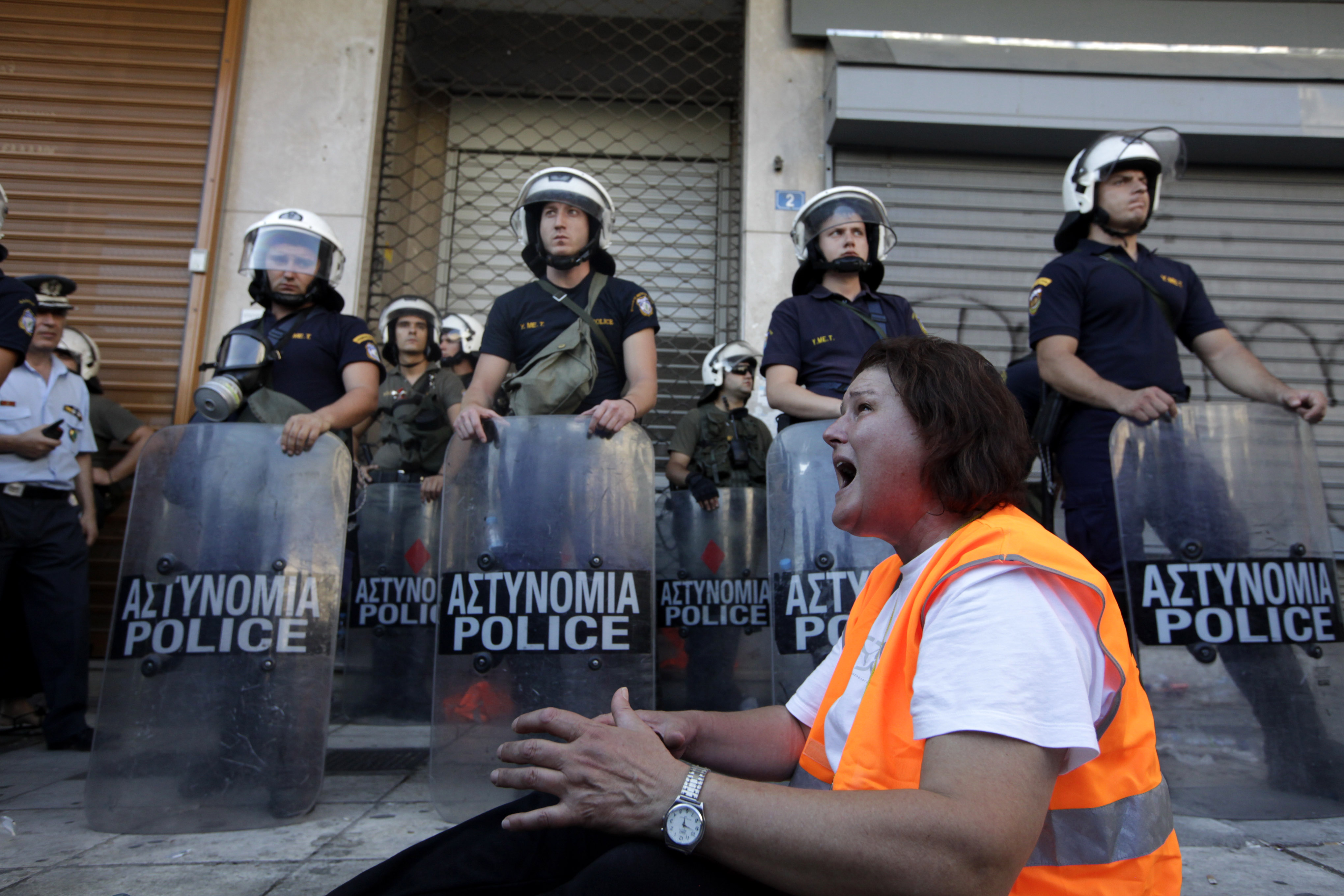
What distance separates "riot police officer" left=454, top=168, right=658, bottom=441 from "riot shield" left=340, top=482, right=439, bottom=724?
143 centimetres

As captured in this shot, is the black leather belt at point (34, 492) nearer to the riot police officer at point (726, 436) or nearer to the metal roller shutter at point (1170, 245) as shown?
the riot police officer at point (726, 436)

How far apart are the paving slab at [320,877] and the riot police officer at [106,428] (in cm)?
401

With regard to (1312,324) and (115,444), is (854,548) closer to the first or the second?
A: (115,444)

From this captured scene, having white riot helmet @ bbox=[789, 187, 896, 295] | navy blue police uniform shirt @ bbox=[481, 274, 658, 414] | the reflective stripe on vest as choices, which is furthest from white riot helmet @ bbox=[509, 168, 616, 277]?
the reflective stripe on vest

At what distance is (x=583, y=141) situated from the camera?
793 centimetres

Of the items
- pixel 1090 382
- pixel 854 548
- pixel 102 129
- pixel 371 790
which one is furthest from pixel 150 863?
pixel 102 129

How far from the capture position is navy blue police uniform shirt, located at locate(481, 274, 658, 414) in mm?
3322

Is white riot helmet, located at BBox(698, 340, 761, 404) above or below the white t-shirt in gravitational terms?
above

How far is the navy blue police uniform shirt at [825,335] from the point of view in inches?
130

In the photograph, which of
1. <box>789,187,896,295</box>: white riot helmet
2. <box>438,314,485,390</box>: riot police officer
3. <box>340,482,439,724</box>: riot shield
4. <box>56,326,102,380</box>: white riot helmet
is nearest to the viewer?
<box>789,187,896,295</box>: white riot helmet

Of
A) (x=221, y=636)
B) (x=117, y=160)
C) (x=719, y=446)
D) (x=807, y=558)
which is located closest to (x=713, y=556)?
(x=719, y=446)

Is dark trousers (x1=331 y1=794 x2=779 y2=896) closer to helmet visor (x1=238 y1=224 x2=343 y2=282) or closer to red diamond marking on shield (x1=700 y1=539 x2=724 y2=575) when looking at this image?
helmet visor (x1=238 y1=224 x2=343 y2=282)

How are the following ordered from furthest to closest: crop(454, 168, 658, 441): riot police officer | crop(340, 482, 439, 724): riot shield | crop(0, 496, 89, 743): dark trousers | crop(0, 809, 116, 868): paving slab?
crop(340, 482, 439, 724): riot shield → crop(0, 496, 89, 743): dark trousers → crop(454, 168, 658, 441): riot police officer → crop(0, 809, 116, 868): paving slab

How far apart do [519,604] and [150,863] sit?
1.22 m
